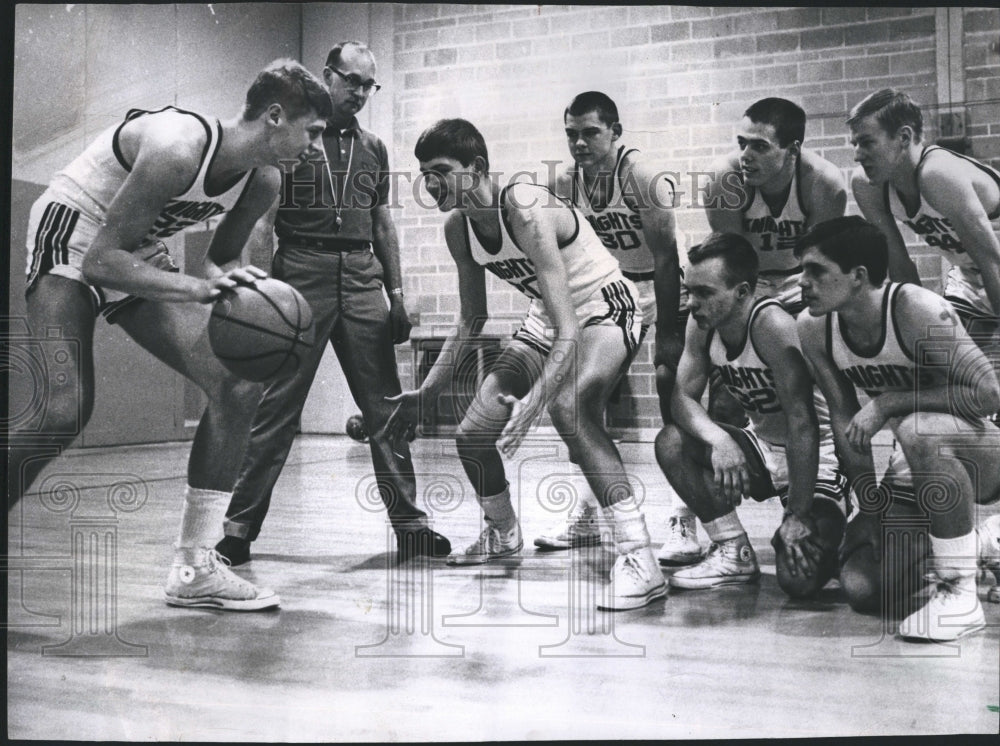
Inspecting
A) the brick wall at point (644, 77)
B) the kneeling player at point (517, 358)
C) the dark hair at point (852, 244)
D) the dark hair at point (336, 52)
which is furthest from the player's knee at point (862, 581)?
the dark hair at point (336, 52)

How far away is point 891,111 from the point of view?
2781mm

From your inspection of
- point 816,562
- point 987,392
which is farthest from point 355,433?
point 987,392

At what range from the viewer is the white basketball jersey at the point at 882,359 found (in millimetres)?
2666

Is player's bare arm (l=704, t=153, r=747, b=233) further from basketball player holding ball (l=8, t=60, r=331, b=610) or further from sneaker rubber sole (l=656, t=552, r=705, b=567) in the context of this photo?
basketball player holding ball (l=8, t=60, r=331, b=610)

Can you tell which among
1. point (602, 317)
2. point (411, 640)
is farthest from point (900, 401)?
point (411, 640)

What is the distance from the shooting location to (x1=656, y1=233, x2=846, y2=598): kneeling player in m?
2.76

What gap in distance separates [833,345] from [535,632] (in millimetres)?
1258

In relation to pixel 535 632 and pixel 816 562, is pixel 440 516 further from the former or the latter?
pixel 816 562

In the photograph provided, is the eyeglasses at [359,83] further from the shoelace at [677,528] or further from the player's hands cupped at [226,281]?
the shoelace at [677,528]

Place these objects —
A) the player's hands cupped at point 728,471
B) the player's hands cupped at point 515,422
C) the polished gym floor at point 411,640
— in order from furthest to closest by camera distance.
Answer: the player's hands cupped at point 728,471 → the player's hands cupped at point 515,422 → the polished gym floor at point 411,640

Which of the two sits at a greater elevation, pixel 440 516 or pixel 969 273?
pixel 969 273

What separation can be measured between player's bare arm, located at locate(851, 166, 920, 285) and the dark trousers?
5.04ft

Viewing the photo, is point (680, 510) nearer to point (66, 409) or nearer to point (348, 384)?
point (348, 384)

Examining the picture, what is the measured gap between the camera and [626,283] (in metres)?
2.88
